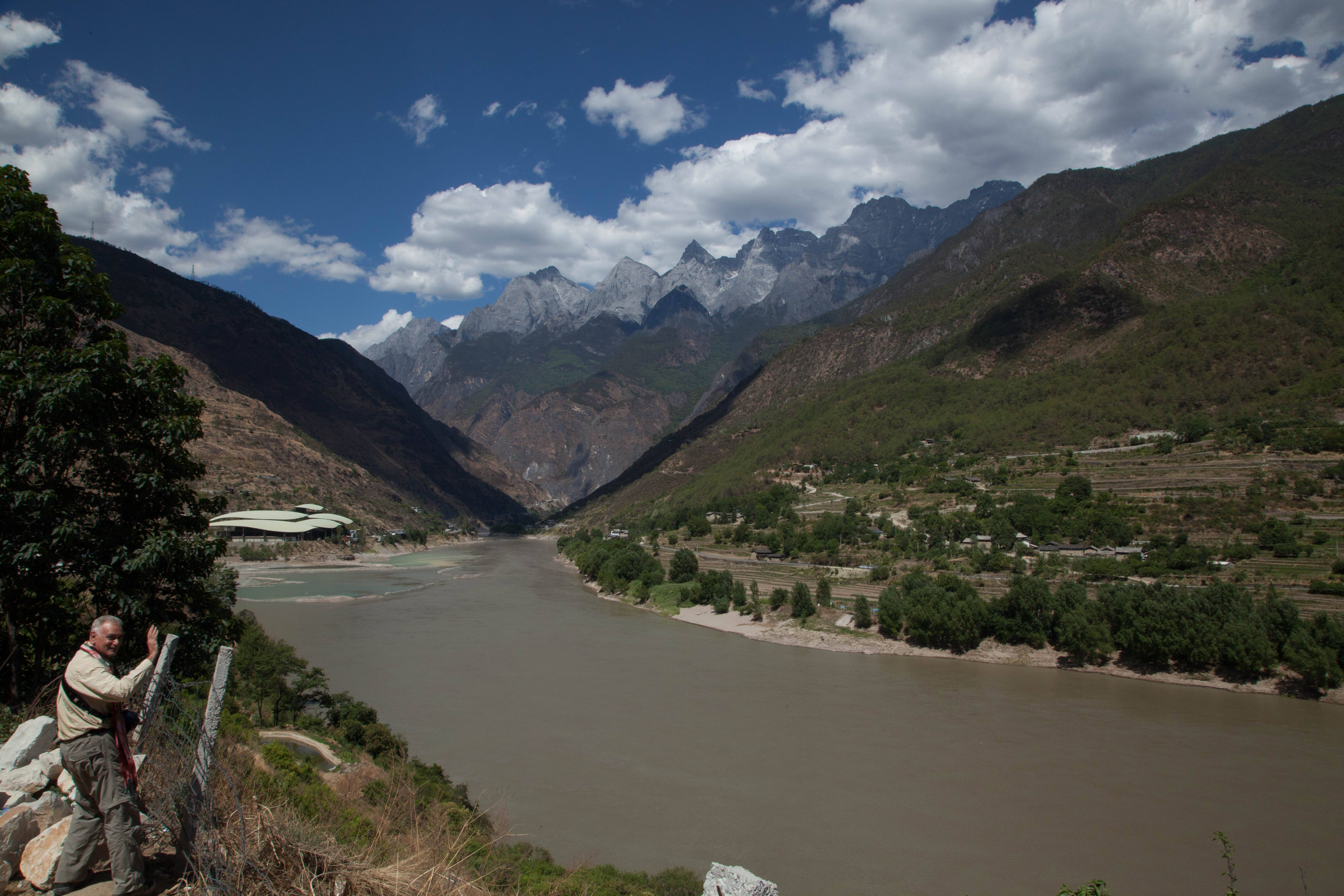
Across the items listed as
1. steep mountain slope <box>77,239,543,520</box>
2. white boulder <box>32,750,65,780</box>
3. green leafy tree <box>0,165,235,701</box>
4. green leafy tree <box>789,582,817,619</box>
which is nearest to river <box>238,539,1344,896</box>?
green leafy tree <box>789,582,817,619</box>

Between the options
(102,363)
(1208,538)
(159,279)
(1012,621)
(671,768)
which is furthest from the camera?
(159,279)

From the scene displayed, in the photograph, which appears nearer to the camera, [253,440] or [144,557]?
[144,557]

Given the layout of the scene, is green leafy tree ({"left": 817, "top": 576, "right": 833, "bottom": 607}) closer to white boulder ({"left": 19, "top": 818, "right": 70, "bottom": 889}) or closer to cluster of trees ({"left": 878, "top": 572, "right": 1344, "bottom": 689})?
cluster of trees ({"left": 878, "top": 572, "right": 1344, "bottom": 689})

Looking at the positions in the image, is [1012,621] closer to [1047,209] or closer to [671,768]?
[671,768]

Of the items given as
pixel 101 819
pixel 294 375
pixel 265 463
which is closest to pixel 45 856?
pixel 101 819

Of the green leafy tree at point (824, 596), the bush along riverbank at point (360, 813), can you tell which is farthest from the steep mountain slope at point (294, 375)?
the bush along riverbank at point (360, 813)

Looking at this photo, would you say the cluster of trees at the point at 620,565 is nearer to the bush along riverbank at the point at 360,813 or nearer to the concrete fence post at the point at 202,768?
the bush along riverbank at the point at 360,813

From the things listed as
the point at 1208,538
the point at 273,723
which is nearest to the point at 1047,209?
the point at 1208,538
